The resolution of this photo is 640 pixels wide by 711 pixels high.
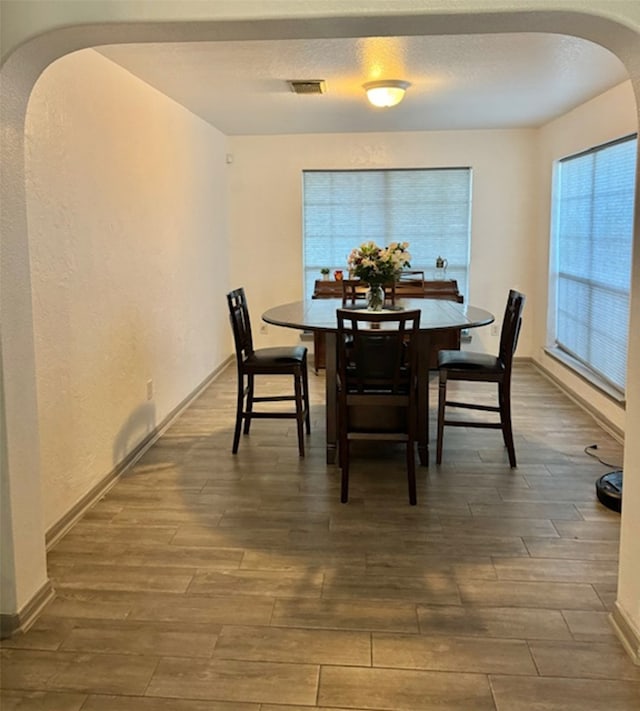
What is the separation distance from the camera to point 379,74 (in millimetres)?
3855

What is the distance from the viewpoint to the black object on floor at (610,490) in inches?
123

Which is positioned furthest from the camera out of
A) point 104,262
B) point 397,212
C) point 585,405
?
point 397,212

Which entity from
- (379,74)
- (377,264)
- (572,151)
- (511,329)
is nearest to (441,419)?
(511,329)

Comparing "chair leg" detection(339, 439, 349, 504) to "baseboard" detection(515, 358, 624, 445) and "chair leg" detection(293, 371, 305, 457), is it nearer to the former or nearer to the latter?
"chair leg" detection(293, 371, 305, 457)

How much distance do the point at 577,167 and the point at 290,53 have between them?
2.98 metres

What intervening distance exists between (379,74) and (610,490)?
260 cm

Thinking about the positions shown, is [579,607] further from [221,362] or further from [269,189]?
[269,189]

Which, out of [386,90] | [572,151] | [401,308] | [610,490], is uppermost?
[386,90]

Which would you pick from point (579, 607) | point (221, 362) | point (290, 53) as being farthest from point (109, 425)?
point (221, 362)

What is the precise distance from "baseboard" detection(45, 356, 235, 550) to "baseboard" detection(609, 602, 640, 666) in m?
2.22

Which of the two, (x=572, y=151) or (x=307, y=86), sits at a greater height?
(x=307, y=86)

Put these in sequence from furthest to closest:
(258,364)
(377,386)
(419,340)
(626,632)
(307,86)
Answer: (307,86) < (258,364) < (419,340) < (377,386) < (626,632)

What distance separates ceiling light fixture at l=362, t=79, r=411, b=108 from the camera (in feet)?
13.3

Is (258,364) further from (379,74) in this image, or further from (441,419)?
(379,74)
